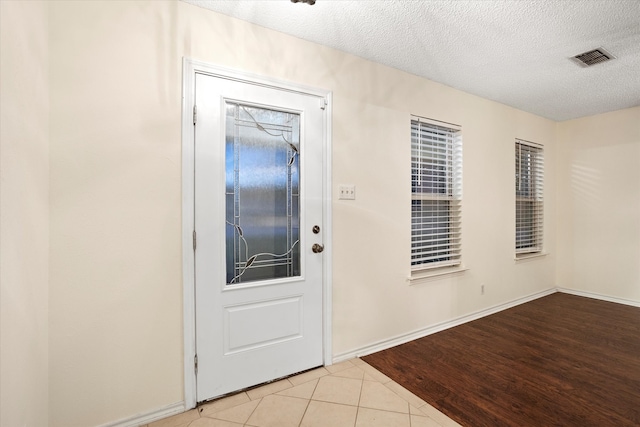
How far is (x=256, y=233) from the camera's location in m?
2.16

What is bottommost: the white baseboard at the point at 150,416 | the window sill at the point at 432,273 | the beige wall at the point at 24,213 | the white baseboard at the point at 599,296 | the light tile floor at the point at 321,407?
the light tile floor at the point at 321,407

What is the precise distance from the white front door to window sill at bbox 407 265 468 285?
3.62 feet

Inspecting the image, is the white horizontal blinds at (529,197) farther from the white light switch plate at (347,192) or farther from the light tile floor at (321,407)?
the light tile floor at (321,407)

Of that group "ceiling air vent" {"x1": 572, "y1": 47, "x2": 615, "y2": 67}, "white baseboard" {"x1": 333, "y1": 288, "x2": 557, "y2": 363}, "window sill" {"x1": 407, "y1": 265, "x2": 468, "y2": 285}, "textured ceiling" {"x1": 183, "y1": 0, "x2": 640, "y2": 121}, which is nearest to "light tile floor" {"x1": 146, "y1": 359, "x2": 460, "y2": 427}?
"white baseboard" {"x1": 333, "y1": 288, "x2": 557, "y2": 363}

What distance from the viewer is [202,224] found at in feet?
6.42

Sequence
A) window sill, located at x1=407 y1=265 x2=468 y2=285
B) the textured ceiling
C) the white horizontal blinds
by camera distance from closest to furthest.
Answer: the textured ceiling → window sill, located at x1=407 y1=265 x2=468 y2=285 → the white horizontal blinds

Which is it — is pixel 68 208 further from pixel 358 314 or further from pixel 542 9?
pixel 542 9

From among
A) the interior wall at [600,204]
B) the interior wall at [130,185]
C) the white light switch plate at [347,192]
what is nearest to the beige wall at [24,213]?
the interior wall at [130,185]

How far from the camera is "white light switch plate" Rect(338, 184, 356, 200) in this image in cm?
251

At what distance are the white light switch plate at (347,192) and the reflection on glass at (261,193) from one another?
39 centimetres

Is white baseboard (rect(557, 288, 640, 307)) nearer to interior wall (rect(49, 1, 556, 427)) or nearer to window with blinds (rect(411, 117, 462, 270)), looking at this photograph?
window with blinds (rect(411, 117, 462, 270))

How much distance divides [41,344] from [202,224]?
0.96 meters

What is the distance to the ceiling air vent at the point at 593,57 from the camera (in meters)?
2.54

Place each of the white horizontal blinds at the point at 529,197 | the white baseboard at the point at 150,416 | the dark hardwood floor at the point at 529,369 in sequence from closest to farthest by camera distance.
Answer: the white baseboard at the point at 150,416
the dark hardwood floor at the point at 529,369
the white horizontal blinds at the point at 529,197
